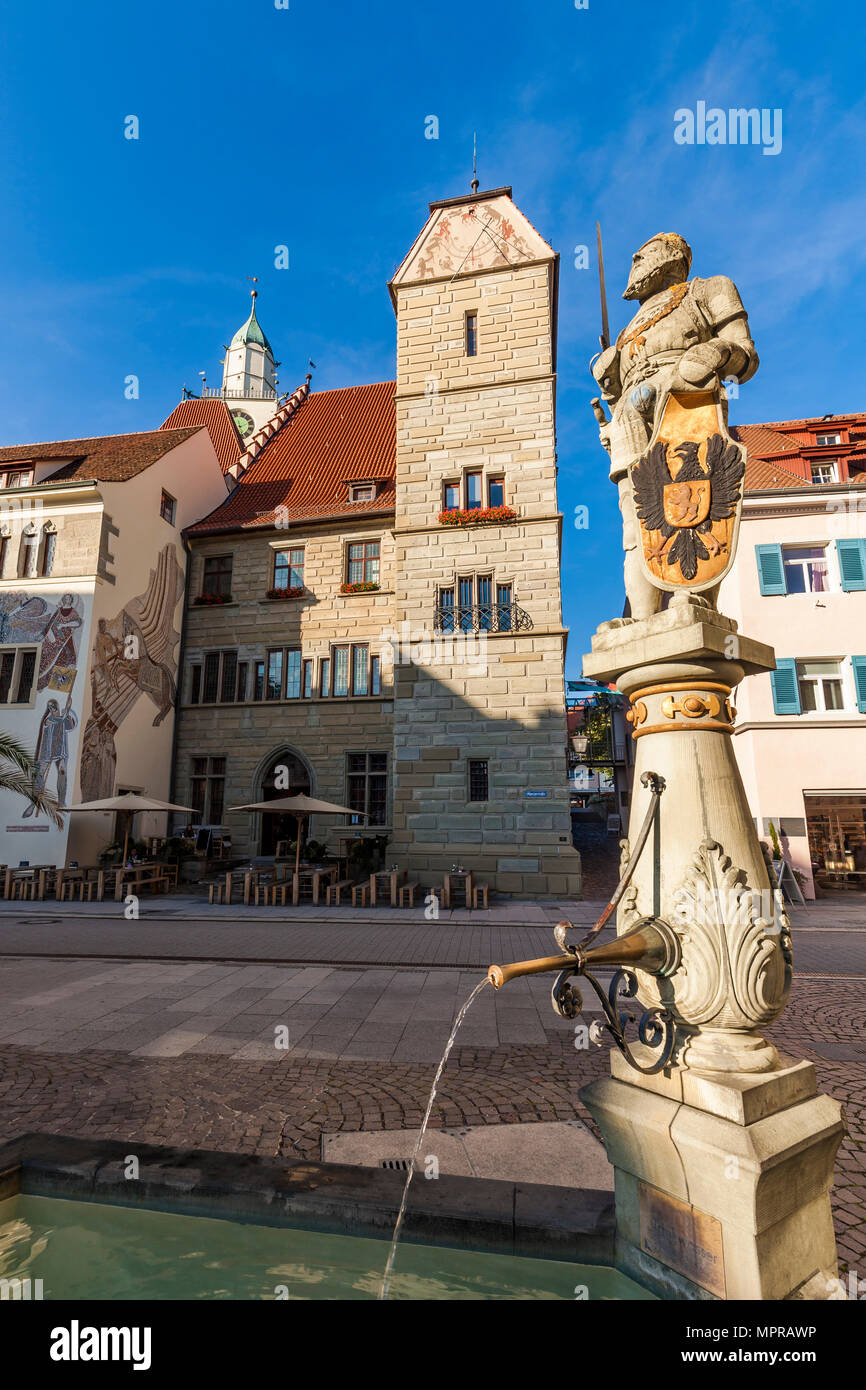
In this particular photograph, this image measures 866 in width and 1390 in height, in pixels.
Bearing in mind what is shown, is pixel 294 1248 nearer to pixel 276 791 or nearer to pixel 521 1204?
pixel 521 1204

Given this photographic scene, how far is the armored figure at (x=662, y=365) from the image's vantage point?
2.71 metres

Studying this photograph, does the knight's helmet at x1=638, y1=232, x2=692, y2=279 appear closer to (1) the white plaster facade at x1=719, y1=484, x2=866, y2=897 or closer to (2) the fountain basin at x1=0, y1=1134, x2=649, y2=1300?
(2) the fountain basin at x1=0, y1=1134, x2=649, y2=1300

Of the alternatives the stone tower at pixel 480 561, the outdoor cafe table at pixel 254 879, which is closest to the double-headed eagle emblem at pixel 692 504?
the stone tower at pixel 480 561

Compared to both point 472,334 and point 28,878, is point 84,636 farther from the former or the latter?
point 472,334

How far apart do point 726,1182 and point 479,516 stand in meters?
17.6

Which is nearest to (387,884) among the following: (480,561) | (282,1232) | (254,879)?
(254,879)

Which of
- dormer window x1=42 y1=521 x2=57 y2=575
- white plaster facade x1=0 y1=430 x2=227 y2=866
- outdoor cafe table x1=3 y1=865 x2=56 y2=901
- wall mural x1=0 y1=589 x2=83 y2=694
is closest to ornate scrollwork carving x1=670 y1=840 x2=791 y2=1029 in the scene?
outdoor cafe table x1=3 y1=865 x2=56 y2=901

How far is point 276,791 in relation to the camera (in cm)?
2262

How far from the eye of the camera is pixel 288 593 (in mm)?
22812

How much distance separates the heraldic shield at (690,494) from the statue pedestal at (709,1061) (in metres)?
0.19

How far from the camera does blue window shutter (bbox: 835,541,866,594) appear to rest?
1900cm

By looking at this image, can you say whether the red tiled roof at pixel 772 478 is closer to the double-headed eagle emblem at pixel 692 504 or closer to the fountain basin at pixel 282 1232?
the double-headed eagle emblem at pixel 692 504
